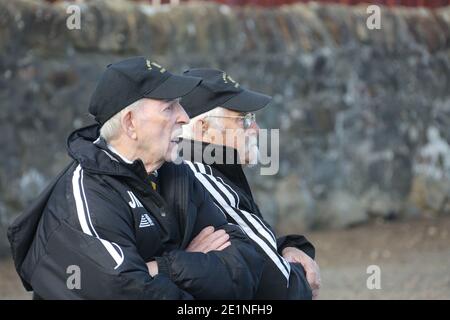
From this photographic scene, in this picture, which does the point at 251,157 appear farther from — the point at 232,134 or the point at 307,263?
the point at 307,263

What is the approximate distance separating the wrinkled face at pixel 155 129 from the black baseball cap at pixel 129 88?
0.05 meters

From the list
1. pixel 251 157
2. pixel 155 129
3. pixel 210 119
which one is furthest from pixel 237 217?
pixel 155 129

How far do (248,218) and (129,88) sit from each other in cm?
84

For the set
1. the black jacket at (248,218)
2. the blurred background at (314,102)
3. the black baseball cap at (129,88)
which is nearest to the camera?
the black baseball cap at (129,88)

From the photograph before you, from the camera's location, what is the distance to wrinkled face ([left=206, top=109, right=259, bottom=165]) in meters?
3.95

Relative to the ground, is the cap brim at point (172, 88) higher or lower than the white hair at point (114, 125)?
higher

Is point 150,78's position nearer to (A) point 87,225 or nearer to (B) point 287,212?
(A) point 87,225

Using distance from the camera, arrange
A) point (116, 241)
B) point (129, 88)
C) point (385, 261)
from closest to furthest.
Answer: point (116, 241), point (129, 88), point (385, 261)

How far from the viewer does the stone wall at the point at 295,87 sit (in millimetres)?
7145

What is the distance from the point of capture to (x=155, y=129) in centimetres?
338

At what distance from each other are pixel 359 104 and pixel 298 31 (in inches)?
36.0

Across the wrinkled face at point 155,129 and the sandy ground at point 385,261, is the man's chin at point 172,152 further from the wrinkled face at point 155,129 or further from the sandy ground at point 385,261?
the sandy ground at point 385,261

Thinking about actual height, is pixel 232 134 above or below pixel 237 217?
above

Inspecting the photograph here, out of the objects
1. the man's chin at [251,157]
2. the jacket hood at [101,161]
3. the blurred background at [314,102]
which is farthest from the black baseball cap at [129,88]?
the blurred background at [314,102]
